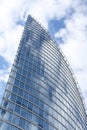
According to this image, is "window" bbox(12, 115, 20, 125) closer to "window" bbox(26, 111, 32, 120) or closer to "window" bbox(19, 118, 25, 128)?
"window" bbox(19, 118, 25, 128)

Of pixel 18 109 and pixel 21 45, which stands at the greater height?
pixel 21 45

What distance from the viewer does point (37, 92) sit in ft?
170

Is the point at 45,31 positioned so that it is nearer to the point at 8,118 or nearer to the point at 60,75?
the point at 60,75

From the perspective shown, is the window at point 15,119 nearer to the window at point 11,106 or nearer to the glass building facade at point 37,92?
the glass building facade at point 37,92

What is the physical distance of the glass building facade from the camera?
1663 inches

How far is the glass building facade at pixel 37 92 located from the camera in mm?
42250

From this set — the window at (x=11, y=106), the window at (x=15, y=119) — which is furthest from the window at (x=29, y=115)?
the window at (x=11, y=106)

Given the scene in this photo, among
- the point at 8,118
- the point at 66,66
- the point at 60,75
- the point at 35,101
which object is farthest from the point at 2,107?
the point at 66,66

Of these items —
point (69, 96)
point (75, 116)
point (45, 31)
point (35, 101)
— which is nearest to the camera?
point (35, 101)

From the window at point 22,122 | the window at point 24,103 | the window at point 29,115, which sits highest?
the window at point 24,103

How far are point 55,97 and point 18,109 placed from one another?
51.9 feet

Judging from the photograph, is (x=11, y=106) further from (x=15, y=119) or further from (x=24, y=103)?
(x=24, y=103)

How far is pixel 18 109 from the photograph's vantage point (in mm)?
42812

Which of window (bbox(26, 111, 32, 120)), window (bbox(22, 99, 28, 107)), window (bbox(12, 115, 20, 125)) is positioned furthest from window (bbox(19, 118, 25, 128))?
window (bbox(22, 99, 28, 107))
